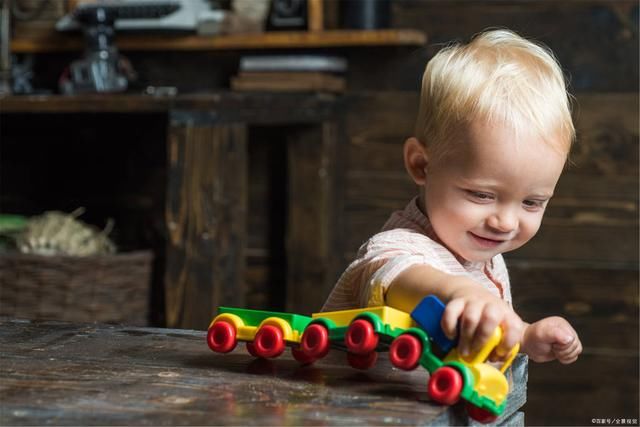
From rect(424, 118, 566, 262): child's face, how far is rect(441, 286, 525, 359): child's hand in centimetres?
26

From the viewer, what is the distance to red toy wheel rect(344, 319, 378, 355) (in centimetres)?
97

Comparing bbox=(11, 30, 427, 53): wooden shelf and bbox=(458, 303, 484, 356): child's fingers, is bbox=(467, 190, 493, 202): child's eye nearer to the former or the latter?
bbox=(458, 303, 484, 356): child's fingers

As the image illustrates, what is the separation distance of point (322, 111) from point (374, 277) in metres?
1.66

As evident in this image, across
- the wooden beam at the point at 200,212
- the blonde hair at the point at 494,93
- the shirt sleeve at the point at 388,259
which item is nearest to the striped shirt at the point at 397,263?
the shirt sleeve at the point at 388,259

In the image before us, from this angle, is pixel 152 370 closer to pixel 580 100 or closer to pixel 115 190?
pixel 580 100

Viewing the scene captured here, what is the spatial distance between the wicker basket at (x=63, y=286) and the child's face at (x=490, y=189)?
156cm

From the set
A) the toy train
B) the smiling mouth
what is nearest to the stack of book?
the smiling mouth

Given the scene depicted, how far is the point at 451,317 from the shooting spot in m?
0.94

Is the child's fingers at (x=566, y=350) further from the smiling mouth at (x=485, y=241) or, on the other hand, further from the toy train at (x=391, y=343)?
the smiling mouth at (x=485, y=241)

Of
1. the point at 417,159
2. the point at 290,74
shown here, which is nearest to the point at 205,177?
the point at 290,74

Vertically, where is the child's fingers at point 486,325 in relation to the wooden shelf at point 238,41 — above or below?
below

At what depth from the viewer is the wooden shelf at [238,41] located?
2764 mm

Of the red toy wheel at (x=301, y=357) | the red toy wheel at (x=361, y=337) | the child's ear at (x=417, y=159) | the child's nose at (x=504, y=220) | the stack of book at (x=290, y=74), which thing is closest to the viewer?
the red toy wheel at (x=361, y=337)

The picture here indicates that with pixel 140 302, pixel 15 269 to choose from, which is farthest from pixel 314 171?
pixel 15 269
